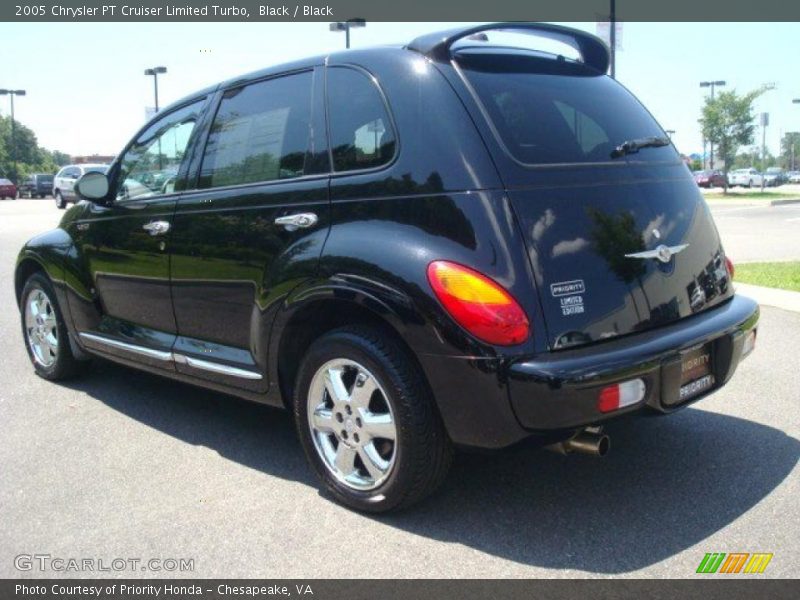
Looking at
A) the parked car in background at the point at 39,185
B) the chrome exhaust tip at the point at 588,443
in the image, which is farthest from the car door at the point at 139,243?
the parked car in background at the point at 39,185

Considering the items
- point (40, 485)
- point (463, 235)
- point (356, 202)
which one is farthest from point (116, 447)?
point (463, 235)

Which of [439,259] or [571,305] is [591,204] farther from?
[439,259]

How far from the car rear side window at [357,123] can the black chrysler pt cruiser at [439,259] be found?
0.04 ft

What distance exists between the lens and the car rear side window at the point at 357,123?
3359mm

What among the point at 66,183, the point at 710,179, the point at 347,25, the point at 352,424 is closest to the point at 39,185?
A: the point at 66,183

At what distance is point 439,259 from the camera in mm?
2975

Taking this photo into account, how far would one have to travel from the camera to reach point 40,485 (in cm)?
380

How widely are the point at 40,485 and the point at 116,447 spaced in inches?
21.8

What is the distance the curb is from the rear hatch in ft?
14.5

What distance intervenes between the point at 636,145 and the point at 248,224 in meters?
1.83

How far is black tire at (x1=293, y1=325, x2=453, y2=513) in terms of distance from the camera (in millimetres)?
3074

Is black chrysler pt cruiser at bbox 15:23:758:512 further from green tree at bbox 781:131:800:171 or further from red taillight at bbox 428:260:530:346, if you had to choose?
green tree at bbox 781:131:800:171
